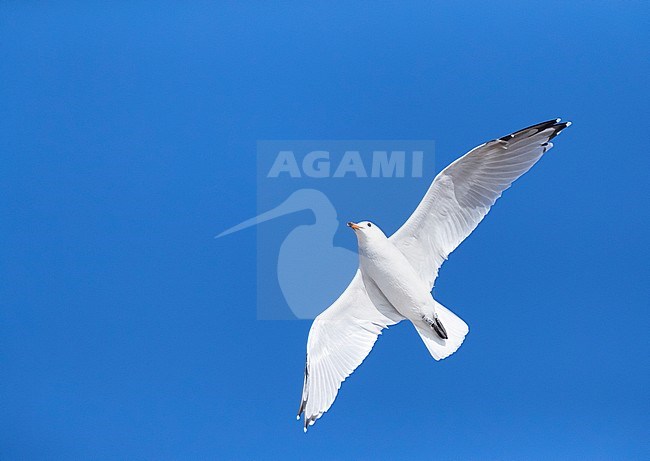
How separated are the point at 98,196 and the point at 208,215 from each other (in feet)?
1.24

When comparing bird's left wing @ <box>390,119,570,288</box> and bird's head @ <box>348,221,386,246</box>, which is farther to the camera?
bird's head @ <box>348,221,386,246</box>

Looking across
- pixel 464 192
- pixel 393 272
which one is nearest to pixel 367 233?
pixel 393 272

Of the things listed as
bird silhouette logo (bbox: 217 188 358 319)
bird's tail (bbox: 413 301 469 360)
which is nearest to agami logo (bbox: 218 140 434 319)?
bird silhouette logo (bbox: 217 188 358 319)

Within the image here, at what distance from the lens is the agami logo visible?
2.21 metres

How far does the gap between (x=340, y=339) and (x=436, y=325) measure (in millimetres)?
273

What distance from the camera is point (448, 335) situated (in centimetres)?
193

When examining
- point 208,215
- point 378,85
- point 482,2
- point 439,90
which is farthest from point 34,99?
point 482,2

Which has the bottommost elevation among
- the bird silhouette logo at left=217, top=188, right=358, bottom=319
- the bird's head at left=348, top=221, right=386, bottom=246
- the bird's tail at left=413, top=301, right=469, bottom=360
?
the bird's tail at left=413, top=301, right=469, bottom=360

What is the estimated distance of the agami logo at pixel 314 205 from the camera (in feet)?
7.23

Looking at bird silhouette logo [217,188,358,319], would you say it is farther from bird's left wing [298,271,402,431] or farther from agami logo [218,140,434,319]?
bird's left wing [298,271,402,431]

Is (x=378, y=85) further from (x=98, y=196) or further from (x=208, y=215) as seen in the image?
(x=98, y=196)

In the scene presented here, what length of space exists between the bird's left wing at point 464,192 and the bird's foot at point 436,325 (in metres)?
0.12

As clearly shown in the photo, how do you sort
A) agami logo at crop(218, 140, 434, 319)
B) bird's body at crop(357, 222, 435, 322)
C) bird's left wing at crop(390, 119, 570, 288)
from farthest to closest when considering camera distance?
agami logo at crop(218, 140, 434, 319) < bird's body at crop(357, 222, 435, 322) < bird's left wing at crop(390, 119, 570, 288)

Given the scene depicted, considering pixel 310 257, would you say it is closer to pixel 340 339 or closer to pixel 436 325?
pixel 340 339
